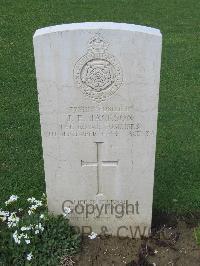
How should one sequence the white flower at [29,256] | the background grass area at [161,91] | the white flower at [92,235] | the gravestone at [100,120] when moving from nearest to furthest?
the gravestone at [100,120] → the white flower at [29,256] → the white flower at [92,235] → the background grass area at [161,91]

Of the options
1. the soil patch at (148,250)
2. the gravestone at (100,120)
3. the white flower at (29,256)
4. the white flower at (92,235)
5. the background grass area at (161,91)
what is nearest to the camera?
the gravestone at (100,120)

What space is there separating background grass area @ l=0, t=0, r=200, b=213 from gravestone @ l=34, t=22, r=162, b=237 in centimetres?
78

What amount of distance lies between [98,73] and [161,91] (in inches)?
154

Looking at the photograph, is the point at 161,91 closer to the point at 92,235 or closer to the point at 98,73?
the point at 92,235

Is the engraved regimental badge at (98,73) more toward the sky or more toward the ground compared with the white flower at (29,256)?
more toward the sky

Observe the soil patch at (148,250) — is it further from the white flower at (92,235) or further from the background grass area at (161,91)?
the background grass area at (161,91)

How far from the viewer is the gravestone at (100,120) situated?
3587mm

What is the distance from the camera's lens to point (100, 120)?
3906mm

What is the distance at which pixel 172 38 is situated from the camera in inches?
389

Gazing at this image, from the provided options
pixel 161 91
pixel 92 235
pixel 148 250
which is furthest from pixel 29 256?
pixel 161 91

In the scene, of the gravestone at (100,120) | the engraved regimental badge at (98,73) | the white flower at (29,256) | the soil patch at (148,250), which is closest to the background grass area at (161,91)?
the soil patch at (148,250)

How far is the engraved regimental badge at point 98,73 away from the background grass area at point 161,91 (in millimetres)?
1690


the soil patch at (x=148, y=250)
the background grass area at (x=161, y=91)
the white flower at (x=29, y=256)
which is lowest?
the soil patch at (x=148, y=250)

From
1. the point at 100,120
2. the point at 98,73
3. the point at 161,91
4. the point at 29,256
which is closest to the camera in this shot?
the point at 98,73
